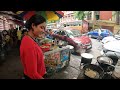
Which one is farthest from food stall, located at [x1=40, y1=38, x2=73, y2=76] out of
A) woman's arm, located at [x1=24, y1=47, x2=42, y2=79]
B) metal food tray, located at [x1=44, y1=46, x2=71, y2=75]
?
woman's arm, located at [x1=24, y1=47, x2=42, y2=79]

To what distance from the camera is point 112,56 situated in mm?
5660

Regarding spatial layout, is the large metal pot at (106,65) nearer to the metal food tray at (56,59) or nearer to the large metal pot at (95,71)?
the large metal pot at (95,71)

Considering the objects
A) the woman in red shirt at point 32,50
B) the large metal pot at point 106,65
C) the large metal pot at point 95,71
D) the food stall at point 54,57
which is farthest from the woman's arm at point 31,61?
the food stall at point 54,57

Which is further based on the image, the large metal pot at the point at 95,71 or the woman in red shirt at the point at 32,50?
the large metal pot at the point at 95,71

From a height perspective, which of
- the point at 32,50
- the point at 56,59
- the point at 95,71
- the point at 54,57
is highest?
the point at 32,50

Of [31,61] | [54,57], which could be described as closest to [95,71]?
[54,57]

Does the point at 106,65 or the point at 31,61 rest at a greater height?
the point at 31,61

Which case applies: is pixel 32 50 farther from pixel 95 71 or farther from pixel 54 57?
pixel 54 57
